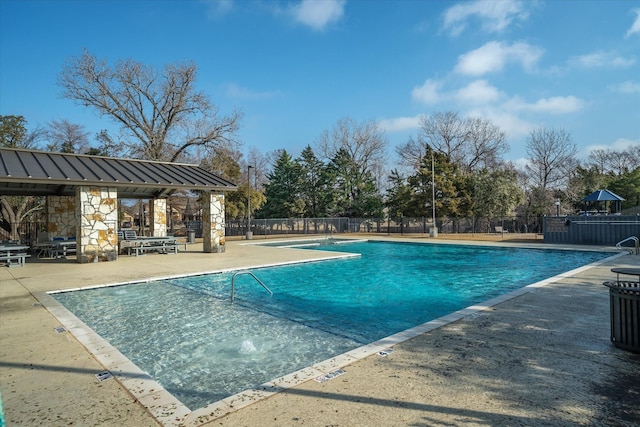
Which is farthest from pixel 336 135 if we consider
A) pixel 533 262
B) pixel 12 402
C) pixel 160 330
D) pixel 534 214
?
pixel 12 402

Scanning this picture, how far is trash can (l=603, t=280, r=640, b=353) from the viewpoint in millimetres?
4328

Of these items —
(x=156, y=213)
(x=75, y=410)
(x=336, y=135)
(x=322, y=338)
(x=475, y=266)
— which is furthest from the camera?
(x=336, y=135)

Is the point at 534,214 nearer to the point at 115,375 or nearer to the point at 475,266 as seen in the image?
the point at 475,266

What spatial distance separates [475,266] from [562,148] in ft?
113

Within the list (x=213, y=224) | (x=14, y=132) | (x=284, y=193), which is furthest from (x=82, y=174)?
(x=284, y=193)

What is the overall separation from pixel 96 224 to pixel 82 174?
6.04 feet

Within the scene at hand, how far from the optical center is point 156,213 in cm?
2038

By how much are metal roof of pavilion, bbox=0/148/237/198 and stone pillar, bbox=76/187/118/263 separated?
1.37 feet

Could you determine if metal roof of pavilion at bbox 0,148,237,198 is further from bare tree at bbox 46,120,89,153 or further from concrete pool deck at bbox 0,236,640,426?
bare tree at bbox 46,120,89,153

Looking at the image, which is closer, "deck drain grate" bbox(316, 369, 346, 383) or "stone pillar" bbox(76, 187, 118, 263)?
"deck drain grate" bbox(316, 369, 346, 383)

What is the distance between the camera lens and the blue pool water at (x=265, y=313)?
494 cm

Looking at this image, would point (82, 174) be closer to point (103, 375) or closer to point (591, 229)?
point (103, 375)

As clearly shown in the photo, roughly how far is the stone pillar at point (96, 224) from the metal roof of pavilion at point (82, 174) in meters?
0.42

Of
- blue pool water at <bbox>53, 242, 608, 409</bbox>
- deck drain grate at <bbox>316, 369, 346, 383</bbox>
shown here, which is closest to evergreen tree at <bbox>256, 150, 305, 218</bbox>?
blue pool water at <bbox>53, 242, 608, 409</bbox>
